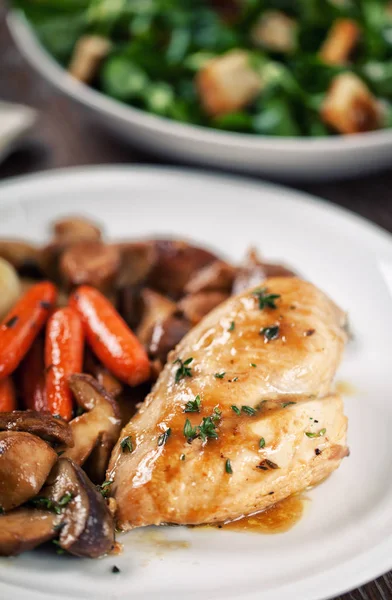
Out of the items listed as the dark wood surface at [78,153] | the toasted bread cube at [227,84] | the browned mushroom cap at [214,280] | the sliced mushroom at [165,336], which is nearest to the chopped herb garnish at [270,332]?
the sliced mushroom at [165,336]

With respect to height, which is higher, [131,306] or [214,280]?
[214,280]

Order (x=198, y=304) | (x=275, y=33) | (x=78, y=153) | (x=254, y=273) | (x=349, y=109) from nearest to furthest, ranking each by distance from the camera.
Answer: (x=198, y=304)
(x=254, y=273)
(x=349, y=109)
(x=78, y=153)
(x=275, y=33)

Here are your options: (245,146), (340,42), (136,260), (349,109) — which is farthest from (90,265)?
(340,42)

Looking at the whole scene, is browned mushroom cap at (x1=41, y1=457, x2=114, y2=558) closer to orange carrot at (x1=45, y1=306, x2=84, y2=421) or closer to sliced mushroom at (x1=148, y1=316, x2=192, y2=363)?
orange carrot at (x1=45, y1=306, x2=84, y2=421)

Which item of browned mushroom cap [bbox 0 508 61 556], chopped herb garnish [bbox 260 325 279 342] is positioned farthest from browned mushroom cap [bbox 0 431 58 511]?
chopped herb garnish [bbox 260 325 279 342]

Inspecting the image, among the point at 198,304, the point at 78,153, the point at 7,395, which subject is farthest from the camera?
the point at 78,153

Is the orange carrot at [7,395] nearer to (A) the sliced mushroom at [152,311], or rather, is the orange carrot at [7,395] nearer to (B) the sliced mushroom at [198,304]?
(A) the sliced mushroom at [152,311]

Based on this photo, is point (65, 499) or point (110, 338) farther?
point (110, 338)

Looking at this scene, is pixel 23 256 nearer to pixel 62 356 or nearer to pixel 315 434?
pixel 62 356
